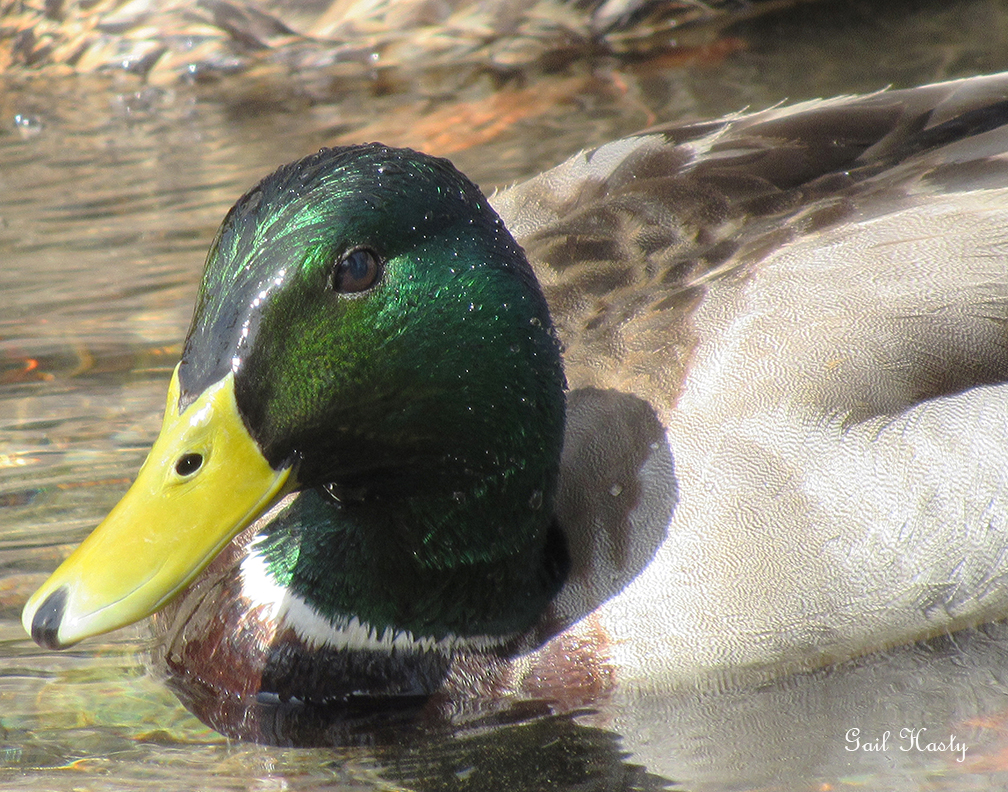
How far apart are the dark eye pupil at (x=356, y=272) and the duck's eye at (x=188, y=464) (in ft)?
1.44

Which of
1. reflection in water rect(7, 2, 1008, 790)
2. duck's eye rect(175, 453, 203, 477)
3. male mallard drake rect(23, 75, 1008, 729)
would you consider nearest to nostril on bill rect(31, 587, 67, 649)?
male mallard drake rect(23, 75, 1008, 729)

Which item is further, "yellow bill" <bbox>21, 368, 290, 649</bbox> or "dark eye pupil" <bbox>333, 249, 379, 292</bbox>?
"dark eye pupil" <bbox>333, 249, 379, 292</bbox>

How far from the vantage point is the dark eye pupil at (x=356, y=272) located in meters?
3.02

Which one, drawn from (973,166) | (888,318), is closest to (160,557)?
(888,318)

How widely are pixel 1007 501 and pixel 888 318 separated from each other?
1.64 feet

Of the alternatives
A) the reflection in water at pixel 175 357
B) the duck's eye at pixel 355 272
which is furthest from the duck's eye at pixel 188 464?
the reflection in water at pixel 175 357

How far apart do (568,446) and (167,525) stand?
1.08m

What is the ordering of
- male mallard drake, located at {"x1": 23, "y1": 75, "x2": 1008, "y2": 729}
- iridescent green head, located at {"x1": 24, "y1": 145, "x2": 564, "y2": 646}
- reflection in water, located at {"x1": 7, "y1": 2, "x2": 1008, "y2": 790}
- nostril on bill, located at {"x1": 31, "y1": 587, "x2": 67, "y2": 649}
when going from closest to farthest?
1. nostril on bill, located at {"x1": 31, "y1": 587, "x2": 67, "y2": 649}
2. iridescent green head, located at {"x1": 24, "y1": 145, "x2": 564, "y2": 646}
3. male mallard drake, located at {"x1": 23, "y1": 75, "x2": 1008, "y2": 729}
4. reflection in water, located at {"x1": 7, "y1": 2, "x2": 1008, "y2": 790}

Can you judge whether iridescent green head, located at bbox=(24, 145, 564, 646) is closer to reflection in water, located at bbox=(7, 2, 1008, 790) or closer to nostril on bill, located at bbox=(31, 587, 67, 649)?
nostril on bill, located at bbox=(31, 587, 67, 649)

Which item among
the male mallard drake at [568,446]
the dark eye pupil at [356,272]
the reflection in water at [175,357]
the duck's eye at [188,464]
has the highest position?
the dark eye pupil at [356,272]

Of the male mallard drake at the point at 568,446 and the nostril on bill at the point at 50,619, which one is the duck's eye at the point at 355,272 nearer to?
the male mallard drake at the point at 568,446

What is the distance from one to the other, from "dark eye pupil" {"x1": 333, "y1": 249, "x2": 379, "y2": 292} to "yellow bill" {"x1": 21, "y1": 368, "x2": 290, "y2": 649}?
304mm

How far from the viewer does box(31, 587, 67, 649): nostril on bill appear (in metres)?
2.82

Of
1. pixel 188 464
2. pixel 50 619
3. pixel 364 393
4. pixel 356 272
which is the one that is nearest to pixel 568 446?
pixel 364 393
